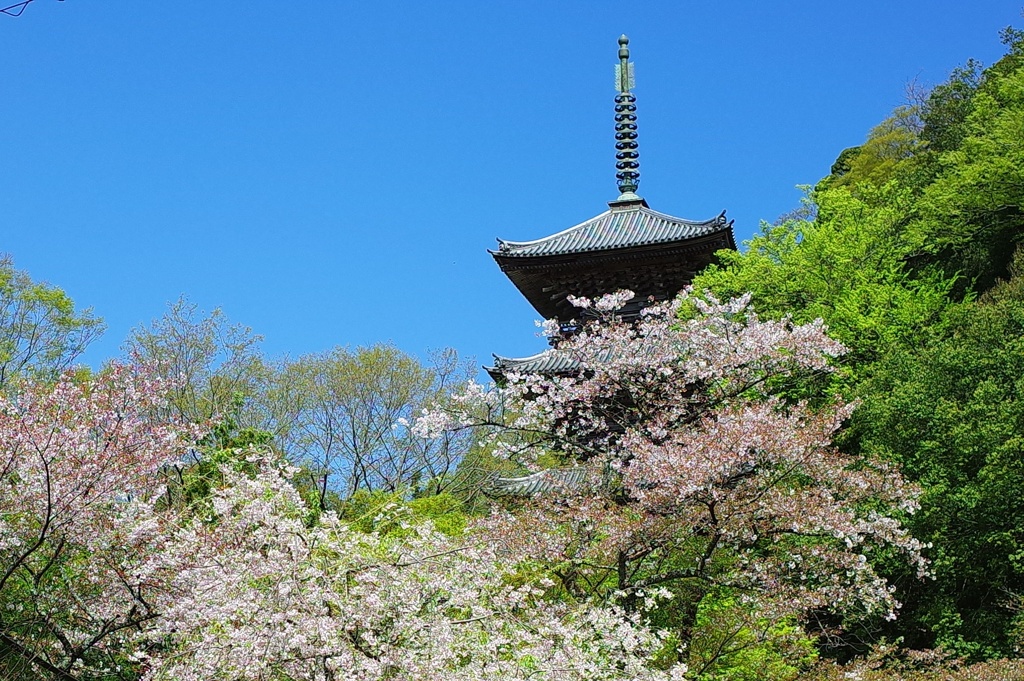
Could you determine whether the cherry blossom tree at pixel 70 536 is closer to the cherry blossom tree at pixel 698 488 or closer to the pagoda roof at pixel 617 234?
the cherry blossom tree at pixel 698 488

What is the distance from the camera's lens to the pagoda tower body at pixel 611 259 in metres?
16.0

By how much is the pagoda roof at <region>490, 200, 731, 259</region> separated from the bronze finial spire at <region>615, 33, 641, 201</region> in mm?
1027

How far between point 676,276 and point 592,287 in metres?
1.41

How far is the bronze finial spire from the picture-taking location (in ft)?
59.7

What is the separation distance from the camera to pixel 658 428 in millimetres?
11023

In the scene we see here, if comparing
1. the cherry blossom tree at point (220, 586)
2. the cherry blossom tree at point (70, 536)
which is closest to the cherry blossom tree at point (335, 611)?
the cherry blossom tree at point (220, 586)

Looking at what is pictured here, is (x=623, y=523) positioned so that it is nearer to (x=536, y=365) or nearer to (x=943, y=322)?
(x=536, y=365)

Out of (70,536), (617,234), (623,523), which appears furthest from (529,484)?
(70,536)

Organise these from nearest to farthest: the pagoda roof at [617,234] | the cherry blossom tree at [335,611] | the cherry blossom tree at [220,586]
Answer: the cherry blossom tree at [335,611] → the cherry blossom tree at [220,586] → the pagoda roof at [617,234]

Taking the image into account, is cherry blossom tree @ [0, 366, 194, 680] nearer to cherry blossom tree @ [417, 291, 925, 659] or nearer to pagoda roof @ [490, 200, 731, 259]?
cherry blossom tree @ [417, 291, 925, 659]

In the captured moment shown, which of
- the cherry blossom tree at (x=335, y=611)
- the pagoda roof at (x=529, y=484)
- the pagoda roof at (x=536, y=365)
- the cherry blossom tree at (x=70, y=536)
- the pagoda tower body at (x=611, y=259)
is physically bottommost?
the cherry blossom tree at (x=335, y=611)

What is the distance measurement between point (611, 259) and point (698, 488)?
6.91m

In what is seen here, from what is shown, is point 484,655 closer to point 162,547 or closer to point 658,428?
point 162,547

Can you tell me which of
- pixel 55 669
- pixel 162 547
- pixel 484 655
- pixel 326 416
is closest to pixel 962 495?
pixel 484 655
